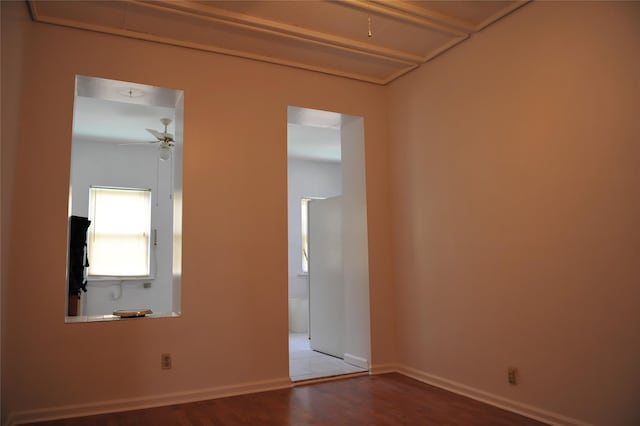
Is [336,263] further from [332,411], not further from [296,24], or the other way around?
[296,24]

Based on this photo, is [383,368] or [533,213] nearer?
[533,213]

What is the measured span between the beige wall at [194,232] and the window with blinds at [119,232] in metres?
3.89

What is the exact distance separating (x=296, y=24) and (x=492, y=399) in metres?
3.52

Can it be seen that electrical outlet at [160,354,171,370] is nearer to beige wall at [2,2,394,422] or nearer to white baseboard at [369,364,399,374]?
beige wall at [2,2,394,422]

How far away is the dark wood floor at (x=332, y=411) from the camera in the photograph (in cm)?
343

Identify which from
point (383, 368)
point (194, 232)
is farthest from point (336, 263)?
point (194, 232)

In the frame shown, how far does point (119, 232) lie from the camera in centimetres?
755

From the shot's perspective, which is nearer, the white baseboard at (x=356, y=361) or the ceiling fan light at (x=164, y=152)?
the white baseboard at (x=356, y=361)

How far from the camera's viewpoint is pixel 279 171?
181 inches

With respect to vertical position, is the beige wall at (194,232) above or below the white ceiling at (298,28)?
below

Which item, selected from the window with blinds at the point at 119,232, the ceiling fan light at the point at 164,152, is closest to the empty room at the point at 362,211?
the ceiling fan light at the point at 164,152

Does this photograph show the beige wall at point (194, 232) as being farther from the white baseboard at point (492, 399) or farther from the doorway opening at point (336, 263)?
the white baseboard at point (492, 399)

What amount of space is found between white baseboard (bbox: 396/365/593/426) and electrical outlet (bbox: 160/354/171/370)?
7.65ft

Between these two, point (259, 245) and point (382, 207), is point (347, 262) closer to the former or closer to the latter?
point (382, 207)
